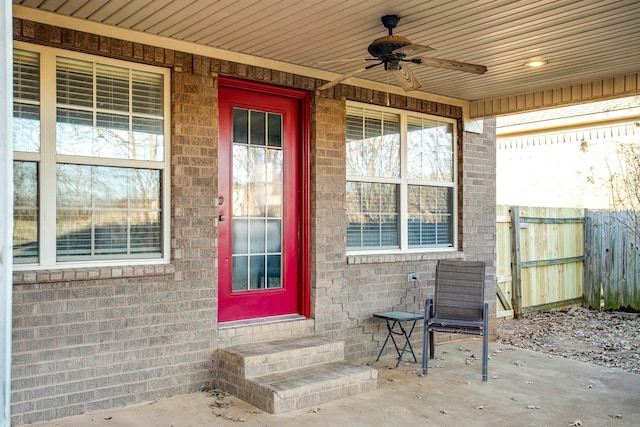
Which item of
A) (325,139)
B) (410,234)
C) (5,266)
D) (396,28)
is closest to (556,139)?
(410,234)

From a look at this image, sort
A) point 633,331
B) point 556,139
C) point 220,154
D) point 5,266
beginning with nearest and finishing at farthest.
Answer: point 5,266 → point 220,154 → point 633,331 → point 556,139

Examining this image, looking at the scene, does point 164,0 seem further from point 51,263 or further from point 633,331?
point 633,331

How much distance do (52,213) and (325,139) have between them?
2.53 m

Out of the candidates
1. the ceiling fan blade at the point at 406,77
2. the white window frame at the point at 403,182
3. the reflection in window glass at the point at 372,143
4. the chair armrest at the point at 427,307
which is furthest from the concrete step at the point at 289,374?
the ceiling fan blade at the point at 406,77

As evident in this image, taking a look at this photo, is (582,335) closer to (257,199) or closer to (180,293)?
(257,199)

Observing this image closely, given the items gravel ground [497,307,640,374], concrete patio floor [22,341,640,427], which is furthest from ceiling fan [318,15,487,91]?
gravel ground [497,307,640,374]

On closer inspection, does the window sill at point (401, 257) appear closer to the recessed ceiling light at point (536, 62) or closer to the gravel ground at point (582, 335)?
the gravel ground at point (582, 335)

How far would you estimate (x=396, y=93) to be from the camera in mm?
6094

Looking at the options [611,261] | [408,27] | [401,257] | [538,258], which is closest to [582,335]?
[538,258]

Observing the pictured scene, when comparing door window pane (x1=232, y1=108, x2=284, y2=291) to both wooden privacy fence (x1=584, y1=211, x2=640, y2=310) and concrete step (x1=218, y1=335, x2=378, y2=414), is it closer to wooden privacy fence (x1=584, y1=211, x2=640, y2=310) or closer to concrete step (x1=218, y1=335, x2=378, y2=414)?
concrete step (x1=218, y1=335, x2=378, y2=414)

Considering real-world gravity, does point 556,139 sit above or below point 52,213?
above

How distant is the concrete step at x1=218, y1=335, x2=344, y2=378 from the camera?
4.41m

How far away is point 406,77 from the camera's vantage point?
13.8 feet

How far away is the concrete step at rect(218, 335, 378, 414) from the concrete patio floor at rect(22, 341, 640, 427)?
0.09m
